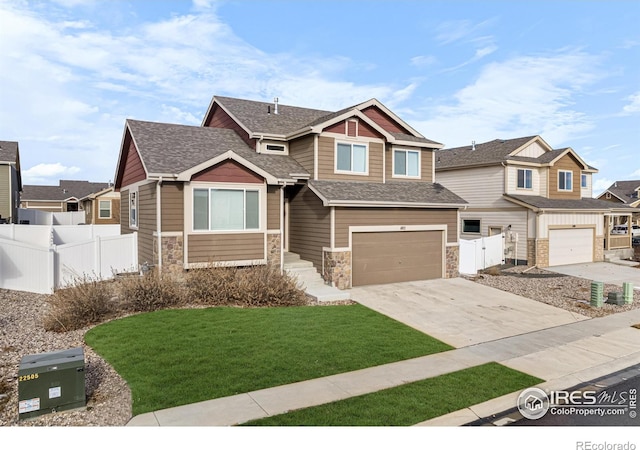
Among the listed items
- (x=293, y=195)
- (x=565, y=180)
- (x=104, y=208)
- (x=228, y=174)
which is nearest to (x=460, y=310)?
(x=293, y=195)

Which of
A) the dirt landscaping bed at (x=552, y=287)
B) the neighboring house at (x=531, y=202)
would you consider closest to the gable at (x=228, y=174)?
the dirt landscaping bed at (x=552, y=287)

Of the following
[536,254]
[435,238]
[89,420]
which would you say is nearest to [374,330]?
[89,420]

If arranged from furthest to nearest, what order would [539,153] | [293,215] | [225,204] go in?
[539,153]
[293,215]
[225,204]

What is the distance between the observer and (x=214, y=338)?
9.65 metres

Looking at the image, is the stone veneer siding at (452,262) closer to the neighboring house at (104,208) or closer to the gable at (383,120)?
the gable at (383,120)

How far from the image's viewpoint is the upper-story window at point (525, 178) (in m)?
26.7

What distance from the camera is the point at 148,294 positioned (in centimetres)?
1179

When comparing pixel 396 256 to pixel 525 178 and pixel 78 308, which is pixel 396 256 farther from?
pixel 525 178

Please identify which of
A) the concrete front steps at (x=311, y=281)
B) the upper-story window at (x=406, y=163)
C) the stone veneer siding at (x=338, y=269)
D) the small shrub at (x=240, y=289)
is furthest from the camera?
the upper-story window at (x=406, y=163)

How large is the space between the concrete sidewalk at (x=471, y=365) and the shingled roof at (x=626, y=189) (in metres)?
49.3

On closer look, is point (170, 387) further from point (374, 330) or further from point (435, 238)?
point (435, 238)

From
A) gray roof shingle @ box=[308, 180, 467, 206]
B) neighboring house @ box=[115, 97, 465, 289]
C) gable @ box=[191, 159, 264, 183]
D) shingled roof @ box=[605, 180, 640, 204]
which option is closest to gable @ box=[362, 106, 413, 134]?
neighboring house @ box=[115, 97, 465, 289]

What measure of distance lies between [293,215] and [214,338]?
9919mm

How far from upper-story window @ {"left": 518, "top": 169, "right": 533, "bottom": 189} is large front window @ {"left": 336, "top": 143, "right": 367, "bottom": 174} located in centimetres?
1312
